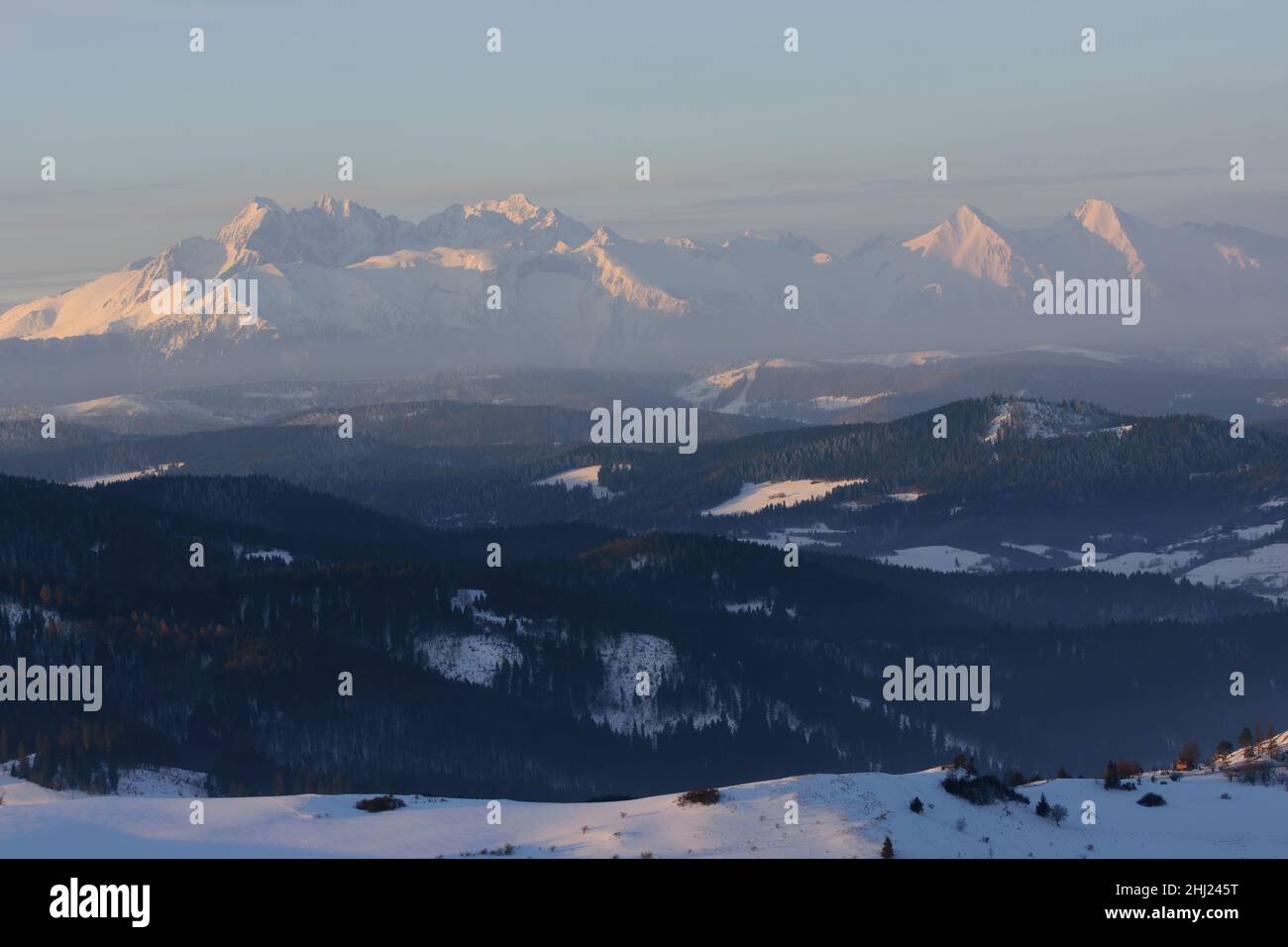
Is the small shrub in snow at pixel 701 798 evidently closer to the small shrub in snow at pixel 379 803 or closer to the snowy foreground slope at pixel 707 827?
the snowy foreground slope at pixel 707 827

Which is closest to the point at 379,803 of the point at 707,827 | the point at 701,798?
the point at 701,798

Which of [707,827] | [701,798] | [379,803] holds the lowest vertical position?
[707,827]

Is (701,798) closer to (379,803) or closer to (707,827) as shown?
(707,827)

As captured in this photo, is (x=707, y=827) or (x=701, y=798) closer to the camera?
(x=707, y=827)
